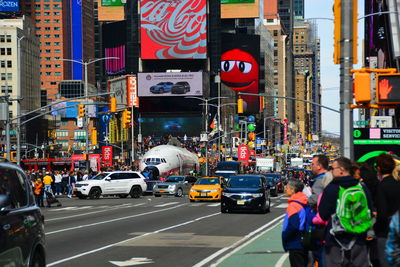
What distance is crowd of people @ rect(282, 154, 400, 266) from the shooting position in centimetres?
900

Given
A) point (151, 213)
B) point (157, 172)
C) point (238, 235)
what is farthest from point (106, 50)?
point (238, 235)

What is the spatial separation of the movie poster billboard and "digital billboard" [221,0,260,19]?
6265mm

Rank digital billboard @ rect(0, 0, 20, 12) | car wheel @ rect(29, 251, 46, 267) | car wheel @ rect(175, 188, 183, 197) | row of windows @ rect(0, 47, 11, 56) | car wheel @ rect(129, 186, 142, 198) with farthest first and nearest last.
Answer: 1. digital billboard @ rect(0, 0, 20, 12)
2. row of windows @ rect(0, 47, 11, 56)
3. car wheel @ rect(175, 188, 183, 197)
4. car wheel @ rect(129, 186, 142, 198)
5. car wheel @ rect(29, 251, 46, 267)

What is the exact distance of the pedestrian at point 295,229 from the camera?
10.4 m

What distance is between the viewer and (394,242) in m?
5.49

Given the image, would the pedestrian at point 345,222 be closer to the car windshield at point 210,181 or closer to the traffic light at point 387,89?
the traffic light at point 387,89

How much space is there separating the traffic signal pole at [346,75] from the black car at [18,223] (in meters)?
4.56

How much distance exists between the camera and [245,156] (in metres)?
95.7

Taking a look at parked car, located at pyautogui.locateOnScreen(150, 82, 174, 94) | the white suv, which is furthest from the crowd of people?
parked car, located at pyautogui.locateOnScreen(150, 82, 174, 94)

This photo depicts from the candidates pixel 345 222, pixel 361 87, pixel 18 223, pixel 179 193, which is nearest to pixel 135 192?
pixel 179 193

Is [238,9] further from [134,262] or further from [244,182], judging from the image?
[134,262]

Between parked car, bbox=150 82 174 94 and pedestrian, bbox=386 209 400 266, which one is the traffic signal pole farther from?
parked car, bbox=150 82 174 94

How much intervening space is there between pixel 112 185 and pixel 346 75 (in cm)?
3655

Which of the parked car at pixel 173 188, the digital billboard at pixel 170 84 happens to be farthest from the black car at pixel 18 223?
the digital billboard at pixel 170 84
